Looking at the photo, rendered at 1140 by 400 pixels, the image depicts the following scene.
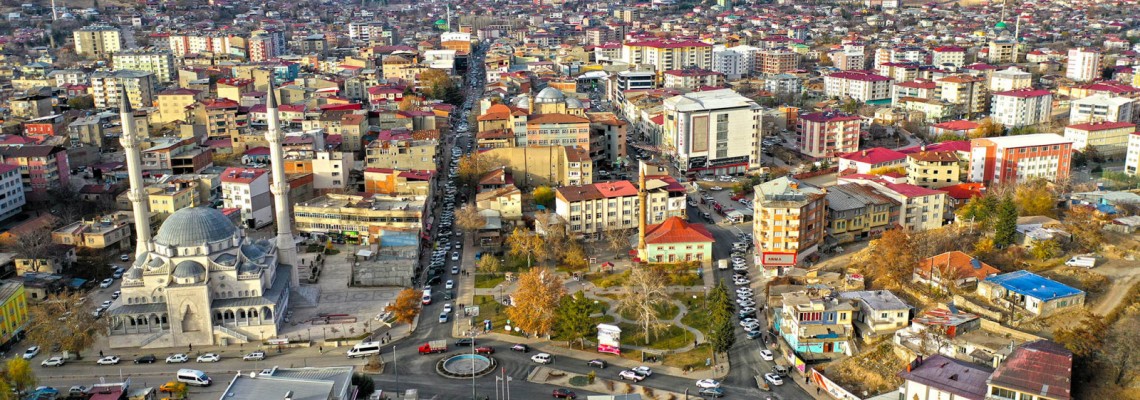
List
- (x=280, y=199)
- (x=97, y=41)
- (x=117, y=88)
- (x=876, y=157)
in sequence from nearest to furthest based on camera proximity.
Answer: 1. (x=280, y=199)
2. (x=876, y=157)
3. (x=117, y=88)
4. (x=97, y=41)

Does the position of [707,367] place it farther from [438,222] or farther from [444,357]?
[438,222]

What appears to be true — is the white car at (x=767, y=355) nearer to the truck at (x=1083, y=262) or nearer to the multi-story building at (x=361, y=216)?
the truck at (x=1083, y=262)

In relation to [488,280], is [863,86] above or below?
above

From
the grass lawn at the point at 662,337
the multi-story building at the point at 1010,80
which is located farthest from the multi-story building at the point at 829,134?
the grass lawn at the point at 662,337

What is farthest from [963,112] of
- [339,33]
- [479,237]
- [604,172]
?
[339,33]

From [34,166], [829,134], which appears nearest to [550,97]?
[829,134]

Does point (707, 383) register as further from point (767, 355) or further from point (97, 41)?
point (97, 41)
